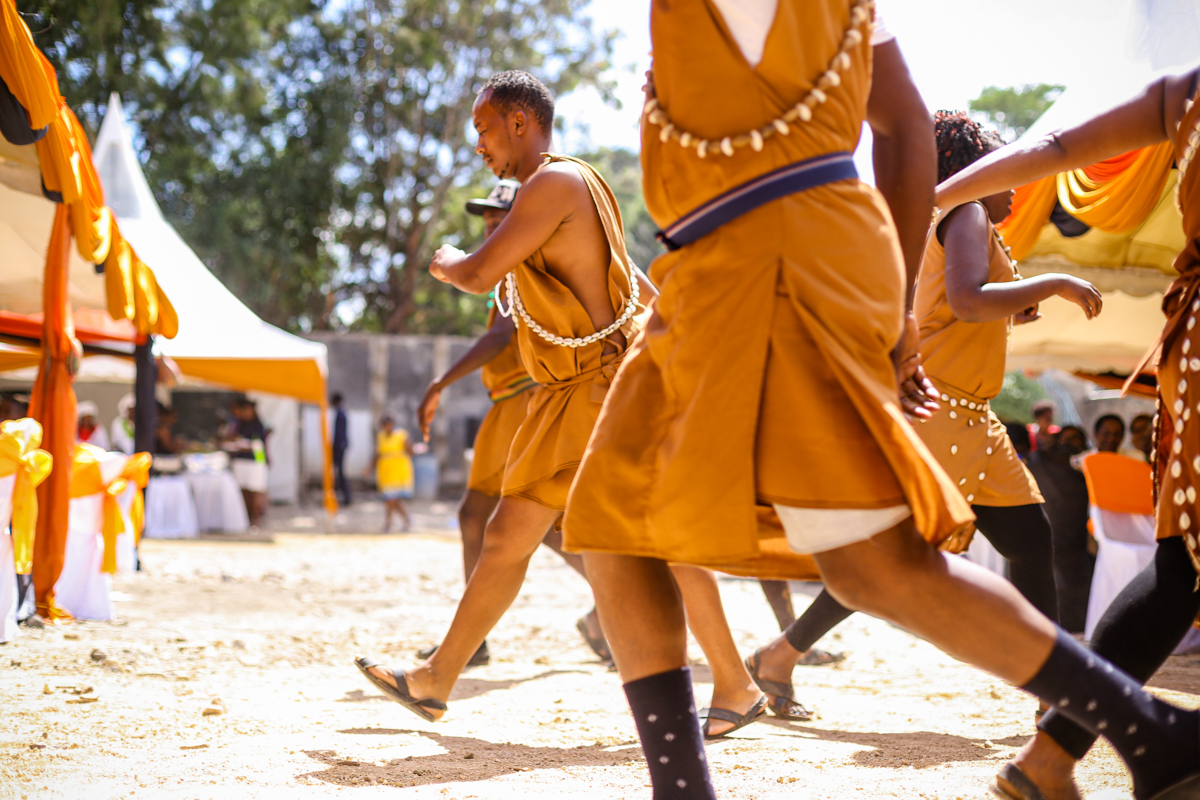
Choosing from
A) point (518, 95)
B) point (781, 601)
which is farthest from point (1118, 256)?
point (518, 95)

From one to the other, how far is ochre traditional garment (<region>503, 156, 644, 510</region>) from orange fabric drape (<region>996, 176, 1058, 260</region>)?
325 cm

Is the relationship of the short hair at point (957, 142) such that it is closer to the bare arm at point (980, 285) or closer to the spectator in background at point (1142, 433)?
the bare arm at point (980, 285)

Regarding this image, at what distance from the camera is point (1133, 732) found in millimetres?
1528

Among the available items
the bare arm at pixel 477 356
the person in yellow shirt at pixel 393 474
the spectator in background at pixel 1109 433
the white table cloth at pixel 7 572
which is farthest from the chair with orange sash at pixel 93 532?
the person in yellow shirt at pixel 393 474

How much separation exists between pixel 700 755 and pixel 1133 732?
68 centimetres

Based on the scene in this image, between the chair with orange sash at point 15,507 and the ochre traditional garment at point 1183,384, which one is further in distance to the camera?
the chair with orange sash at point 15,507

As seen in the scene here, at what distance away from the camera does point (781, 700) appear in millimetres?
3291

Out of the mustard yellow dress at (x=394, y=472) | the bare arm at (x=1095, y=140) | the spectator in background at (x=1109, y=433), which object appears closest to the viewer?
the bare arm at (x=1095, y=140)

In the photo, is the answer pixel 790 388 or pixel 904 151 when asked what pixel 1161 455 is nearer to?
pixel 904 151

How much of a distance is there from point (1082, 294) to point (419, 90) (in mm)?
22157

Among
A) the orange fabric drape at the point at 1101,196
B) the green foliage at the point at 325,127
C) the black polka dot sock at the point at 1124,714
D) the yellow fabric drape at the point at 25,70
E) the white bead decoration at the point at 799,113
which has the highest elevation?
the green foliage at the point at 325,127

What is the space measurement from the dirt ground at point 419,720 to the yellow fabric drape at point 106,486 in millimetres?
447

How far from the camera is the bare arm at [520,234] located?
2.46m

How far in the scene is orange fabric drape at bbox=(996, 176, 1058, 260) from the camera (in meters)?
5.22
